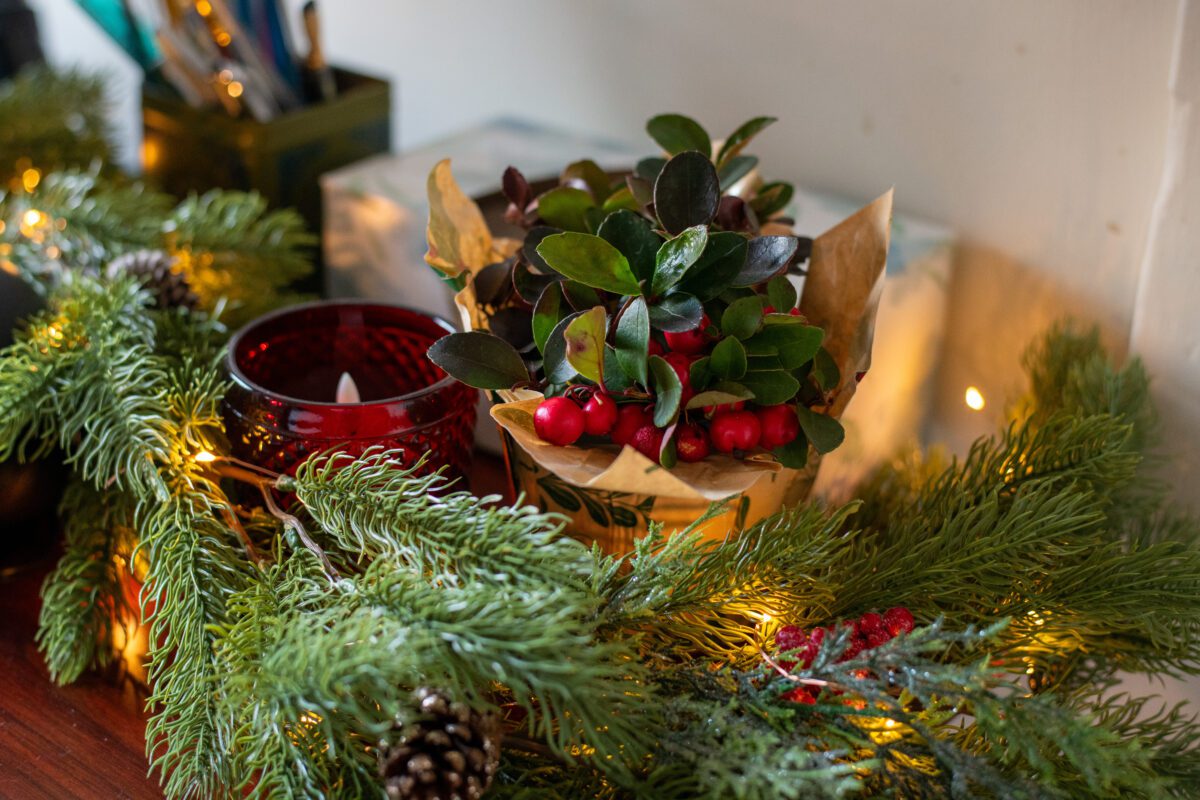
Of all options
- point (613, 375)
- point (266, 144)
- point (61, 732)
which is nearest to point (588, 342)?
point (613, 375)

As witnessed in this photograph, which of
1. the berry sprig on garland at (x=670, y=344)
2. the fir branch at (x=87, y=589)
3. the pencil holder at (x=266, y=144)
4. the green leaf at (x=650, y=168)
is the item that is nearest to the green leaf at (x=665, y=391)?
the berry sprig on garland at (x=670, y=344)

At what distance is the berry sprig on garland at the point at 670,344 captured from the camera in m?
0.33

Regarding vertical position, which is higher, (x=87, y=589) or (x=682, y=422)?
(x=682, y=422)

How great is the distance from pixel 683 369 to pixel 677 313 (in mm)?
20

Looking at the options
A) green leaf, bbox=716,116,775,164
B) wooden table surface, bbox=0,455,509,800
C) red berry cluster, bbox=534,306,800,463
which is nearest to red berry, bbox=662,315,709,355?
red berry cluster, bbox=534,306,800,463

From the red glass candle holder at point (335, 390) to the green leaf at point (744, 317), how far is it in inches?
3.8

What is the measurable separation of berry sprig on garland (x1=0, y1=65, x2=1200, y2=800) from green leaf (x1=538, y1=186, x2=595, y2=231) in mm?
107

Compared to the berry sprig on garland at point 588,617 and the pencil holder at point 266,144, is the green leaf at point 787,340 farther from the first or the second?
the pencil holder at point 266,144

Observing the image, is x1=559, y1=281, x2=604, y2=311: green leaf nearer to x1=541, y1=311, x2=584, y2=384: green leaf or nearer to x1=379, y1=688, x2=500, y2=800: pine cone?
x1=541, y1=311, x2=584, y2=384: green leaf

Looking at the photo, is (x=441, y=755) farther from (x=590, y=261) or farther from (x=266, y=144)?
(x=266, y=144)

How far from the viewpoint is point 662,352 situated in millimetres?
353

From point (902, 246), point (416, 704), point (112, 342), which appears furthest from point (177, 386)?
point (902, 246)

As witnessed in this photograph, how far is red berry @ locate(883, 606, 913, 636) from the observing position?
338 millimetres

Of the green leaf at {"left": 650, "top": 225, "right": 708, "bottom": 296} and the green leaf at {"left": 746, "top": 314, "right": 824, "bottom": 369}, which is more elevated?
the green leaf at {"left": 650, "top": 225, "right": 708, "bottom": 296}
